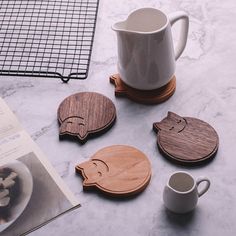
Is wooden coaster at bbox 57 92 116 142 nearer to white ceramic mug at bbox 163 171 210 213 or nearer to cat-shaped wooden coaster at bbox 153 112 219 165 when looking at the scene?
cat-shaped wooden coaster at bbox 153 112 219 165

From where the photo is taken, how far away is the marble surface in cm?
80

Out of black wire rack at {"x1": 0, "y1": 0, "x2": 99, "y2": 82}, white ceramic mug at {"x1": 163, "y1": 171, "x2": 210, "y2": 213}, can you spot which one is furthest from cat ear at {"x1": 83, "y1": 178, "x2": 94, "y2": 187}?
black wire rack at {"x1": 0, "y1": 0, "x2": 99, "y2": 82}

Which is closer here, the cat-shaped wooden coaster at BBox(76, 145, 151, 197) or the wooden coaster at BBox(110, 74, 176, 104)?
the cat-shaped wooden coaster at BBox(76, 145, 151, 197)

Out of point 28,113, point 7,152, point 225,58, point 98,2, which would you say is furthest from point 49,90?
point 225,58

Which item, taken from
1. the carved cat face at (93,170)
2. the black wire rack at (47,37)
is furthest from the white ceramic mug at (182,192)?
the black wire rack at (47,37)

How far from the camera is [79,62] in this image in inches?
41.1

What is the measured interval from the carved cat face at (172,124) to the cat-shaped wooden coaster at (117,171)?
0.07m

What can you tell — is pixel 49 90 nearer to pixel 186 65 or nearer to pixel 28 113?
pixel 28 113

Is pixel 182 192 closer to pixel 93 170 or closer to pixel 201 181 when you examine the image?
pixel 201 181

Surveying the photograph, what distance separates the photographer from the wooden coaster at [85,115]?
91 cm

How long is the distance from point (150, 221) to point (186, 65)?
0.40m

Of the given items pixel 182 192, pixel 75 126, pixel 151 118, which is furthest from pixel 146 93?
pixel 182 192

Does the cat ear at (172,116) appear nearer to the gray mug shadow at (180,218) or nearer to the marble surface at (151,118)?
the marble surface at (151,118)

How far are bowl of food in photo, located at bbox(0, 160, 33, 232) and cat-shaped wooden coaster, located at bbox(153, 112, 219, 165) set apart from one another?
25 cm
